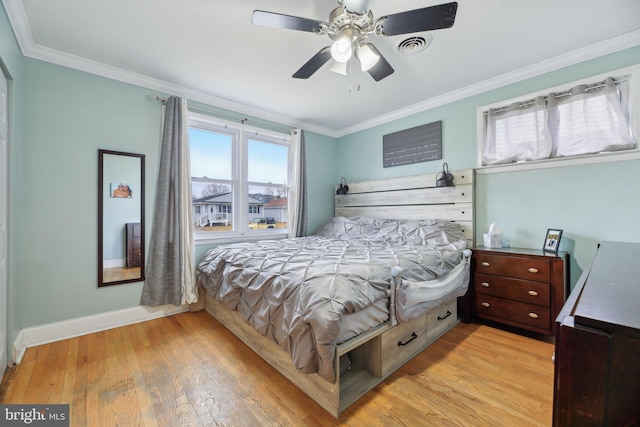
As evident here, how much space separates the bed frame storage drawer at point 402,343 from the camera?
5.63 feet

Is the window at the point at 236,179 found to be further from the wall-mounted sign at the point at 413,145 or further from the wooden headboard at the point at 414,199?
the wall-mounted sign at the point at 413,145

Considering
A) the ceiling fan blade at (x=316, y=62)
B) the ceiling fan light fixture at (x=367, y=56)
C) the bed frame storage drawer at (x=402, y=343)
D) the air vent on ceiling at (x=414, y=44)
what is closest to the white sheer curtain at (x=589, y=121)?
the air vent on ceiling at (x=414, y=44)

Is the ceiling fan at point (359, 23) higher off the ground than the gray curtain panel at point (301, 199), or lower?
higher

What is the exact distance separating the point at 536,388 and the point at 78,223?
12.5 feet

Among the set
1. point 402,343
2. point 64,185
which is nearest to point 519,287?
point 402,343

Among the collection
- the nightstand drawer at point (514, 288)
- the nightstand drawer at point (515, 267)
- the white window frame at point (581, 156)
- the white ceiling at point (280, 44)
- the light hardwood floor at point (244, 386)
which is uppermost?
the white ceiling at point (280, 44)

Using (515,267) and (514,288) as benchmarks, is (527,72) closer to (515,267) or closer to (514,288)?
(515,267)

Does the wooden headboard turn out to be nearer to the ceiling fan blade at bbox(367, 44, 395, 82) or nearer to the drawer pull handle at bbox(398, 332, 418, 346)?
the drawer pull handle at bbox(398, 332, 418, 346)

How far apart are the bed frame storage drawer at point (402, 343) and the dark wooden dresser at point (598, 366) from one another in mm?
1262

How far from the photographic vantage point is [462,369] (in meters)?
1.83

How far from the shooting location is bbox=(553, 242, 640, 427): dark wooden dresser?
0.44 meters

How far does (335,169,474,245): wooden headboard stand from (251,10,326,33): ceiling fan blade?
2.26 m

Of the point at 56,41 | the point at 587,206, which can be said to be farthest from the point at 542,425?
the point at 56,41

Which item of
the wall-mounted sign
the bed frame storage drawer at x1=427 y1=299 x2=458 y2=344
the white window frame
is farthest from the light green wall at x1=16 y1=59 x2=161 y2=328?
the white window frame
